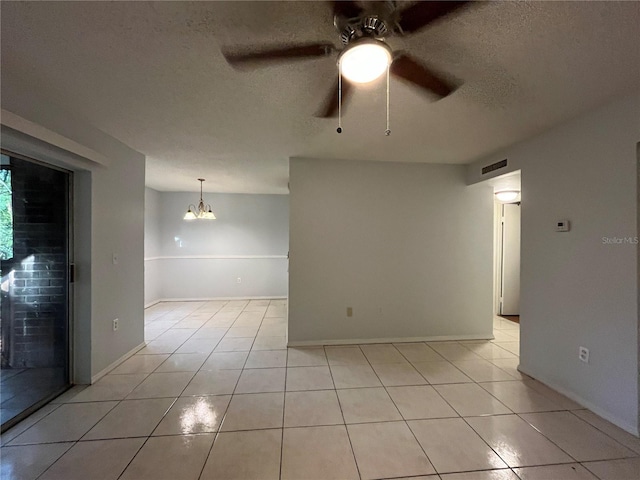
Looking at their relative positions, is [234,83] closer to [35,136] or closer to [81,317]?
[35,136]

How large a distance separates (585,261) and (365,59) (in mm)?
2357

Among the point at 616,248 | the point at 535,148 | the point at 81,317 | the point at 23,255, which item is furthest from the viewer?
the point at 535,148

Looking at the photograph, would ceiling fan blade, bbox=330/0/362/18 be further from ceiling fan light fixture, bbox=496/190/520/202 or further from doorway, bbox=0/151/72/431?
ceiling fan light fixture, bbox=496/190/520/202

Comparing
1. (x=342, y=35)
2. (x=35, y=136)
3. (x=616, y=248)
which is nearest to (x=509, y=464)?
(x=616, y=248)

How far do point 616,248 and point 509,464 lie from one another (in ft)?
5.45

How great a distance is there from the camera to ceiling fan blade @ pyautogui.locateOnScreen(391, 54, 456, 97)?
1.44 m

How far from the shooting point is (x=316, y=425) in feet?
6.38

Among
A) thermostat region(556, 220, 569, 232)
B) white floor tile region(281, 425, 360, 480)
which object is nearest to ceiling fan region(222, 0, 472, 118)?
thermostat region(556, 220, 569, 232)

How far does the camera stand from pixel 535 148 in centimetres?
265

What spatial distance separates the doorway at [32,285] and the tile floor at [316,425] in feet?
0.77

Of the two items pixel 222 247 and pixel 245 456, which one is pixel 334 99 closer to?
pixel 245 456

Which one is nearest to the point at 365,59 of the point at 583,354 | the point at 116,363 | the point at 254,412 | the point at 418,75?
the point at 418,75

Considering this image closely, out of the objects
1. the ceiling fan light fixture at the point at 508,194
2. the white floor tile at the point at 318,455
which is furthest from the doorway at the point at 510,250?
the white floor tile at the point at 318,455

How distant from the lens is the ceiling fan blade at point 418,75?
144 cm
